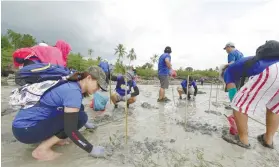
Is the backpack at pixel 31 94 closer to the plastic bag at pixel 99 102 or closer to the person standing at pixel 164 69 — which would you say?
the plastic bag at pixel 99 102

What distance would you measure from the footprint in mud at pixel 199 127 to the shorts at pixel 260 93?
84cm

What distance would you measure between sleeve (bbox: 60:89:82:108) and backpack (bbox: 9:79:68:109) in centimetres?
20

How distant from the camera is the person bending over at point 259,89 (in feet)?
8.36

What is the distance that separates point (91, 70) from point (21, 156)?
1.29 meters

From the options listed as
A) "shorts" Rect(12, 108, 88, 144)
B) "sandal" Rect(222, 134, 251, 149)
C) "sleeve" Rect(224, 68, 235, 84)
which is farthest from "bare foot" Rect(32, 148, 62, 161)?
"sleeve" Rect(224, 68, 235, 84)

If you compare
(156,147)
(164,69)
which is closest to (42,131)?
(156,147)

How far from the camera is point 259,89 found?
262 cm

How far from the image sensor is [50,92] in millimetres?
2172

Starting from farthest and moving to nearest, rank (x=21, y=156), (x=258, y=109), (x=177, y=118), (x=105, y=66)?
1. (x=105, y=66)
2. (x=177, y=118)
3. (x=258, y=109)
4. (x=21, y=156)

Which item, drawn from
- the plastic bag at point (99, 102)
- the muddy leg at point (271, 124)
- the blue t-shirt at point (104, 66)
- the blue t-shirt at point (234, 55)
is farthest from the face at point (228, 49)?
the plastic bag at point (99, 102)

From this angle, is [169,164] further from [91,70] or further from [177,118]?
[177,118]

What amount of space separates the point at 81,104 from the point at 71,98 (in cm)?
49

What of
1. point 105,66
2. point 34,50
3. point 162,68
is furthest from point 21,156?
point 162,68

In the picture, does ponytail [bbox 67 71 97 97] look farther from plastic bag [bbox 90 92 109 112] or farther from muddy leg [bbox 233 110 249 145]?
plastic bag [bbox 90 92 109 112]
